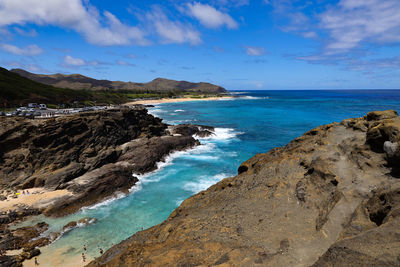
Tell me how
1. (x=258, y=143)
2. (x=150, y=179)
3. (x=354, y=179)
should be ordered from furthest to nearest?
(x=258, y=143) → (x=150, y=179) → (x=354, y=179)

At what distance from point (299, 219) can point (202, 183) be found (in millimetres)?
20351

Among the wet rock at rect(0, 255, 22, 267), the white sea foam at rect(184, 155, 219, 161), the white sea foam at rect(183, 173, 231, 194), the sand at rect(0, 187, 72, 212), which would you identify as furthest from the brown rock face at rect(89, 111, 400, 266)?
the white sea foam at rect(184, 155, 219, 161)

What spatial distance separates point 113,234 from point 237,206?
13408 mm

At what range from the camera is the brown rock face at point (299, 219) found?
24.3ft

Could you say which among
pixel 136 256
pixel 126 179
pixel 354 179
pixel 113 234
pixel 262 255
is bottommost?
pixel 113 234

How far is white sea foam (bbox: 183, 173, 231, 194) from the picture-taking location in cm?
2894

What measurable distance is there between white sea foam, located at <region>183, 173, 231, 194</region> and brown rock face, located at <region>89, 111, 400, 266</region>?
39.9ft

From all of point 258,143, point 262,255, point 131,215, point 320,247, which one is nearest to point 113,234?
point 131,215

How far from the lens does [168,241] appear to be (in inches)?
411

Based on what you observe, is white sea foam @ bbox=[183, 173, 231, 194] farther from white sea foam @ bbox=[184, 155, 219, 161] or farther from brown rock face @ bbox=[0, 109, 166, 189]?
brown rock face @ bbox=[0, 109, 166, 189]

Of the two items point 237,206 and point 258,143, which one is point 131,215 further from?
point 258,143

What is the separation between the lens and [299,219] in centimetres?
1081

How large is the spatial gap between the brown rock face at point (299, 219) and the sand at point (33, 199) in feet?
53.4

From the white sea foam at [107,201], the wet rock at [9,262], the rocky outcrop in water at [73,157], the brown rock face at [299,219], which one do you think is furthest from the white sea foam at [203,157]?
the wet rock at [9,262]
